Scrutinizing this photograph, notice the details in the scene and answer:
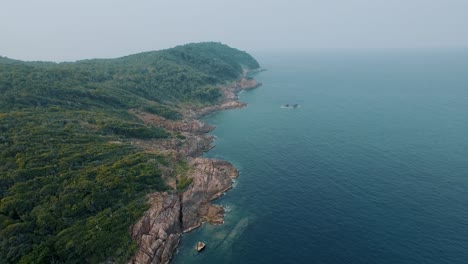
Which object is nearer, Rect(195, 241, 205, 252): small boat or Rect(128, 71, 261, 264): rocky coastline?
Rect(128, 71, 261, 264): rocky coastline

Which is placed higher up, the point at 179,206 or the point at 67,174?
the point at 67,174

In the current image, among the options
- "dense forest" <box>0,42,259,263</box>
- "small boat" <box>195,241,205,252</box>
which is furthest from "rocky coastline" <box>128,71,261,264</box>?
"small boat" <box>195,241,205,252</box>

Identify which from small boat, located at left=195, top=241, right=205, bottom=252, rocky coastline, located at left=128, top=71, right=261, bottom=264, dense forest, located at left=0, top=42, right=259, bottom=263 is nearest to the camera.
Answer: dense forest, located at left=0, top=42, right=259, bottom=263

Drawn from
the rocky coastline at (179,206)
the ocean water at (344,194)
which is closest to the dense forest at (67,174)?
the rocky coastline at (179,206)

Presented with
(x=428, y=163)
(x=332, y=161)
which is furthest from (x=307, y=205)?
(x=428, y=163)

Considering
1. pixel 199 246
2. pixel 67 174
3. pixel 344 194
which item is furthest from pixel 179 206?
pixel 344 194

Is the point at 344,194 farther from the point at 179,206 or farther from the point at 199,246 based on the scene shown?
the point at 179,206

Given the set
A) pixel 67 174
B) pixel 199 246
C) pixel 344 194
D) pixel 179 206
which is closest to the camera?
pixel 199 246

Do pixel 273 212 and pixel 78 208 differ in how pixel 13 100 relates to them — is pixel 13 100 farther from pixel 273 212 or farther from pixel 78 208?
pixel 273 212

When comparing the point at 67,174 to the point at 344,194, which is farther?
the point at 344,194

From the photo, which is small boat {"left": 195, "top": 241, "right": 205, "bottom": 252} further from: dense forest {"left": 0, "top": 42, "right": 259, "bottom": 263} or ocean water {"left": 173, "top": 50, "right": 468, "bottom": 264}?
dense forest {"left": 0, "top": 42, "right": 259, "bottom": 263}

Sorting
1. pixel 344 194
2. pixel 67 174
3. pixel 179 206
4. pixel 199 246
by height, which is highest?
pixel 67 174
